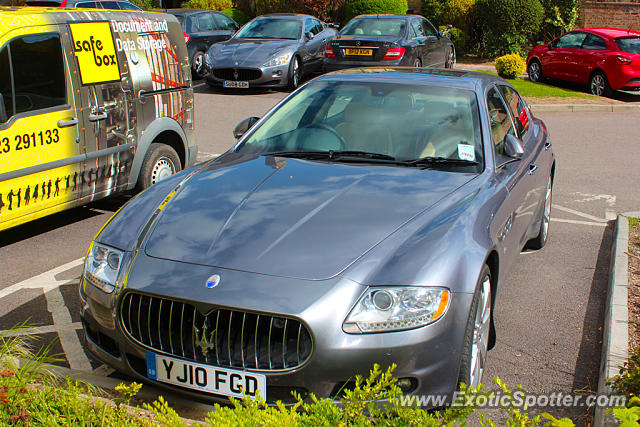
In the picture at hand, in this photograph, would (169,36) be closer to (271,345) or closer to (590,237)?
(590,237)

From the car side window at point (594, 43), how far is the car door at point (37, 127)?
1426 centimetres

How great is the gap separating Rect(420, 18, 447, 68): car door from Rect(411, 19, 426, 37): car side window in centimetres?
25

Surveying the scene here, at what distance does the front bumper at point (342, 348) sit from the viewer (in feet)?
9.87

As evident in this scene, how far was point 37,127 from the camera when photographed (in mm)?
5875

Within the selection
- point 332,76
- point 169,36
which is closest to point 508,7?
point 169,36

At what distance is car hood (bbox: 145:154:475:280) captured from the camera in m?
3.33

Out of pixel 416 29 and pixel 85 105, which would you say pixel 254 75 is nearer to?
pixel 416 29

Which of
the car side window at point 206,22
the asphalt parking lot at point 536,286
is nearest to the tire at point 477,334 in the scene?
the asphalt parking lot at point 536,286

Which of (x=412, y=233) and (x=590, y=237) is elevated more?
(x=412, y=233)

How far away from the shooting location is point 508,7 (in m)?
23.7

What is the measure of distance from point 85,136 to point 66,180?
1.49ft

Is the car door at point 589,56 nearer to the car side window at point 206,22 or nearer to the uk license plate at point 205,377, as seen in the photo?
the car side window at point 206,22

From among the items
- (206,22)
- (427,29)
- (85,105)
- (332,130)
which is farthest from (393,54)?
(332,130)

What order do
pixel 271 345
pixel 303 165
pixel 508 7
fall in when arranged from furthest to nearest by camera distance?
1. pixel 508 7
2. pixel 303 165
3. pixel 271 345
